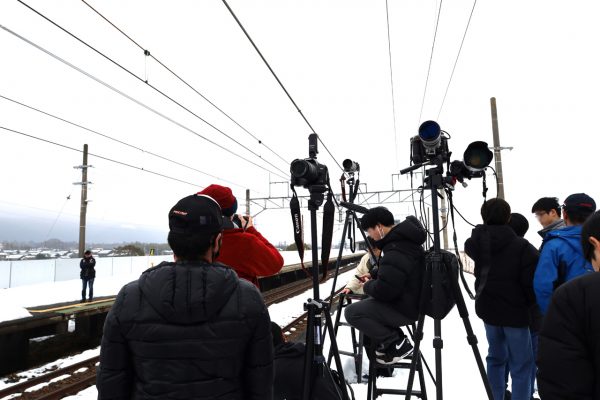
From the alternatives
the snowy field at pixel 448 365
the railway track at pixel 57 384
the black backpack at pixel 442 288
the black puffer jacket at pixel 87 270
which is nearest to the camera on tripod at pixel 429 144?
the black backpack at pixel 442 288

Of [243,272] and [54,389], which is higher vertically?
[243,272]

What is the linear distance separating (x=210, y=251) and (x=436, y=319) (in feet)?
5.14

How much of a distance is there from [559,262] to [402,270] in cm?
100

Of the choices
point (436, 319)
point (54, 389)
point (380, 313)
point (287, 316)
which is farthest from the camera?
point (287, 316)

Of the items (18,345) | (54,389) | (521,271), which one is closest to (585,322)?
(521,271)

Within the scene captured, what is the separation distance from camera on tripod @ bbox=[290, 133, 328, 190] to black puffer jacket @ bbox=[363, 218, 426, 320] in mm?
644

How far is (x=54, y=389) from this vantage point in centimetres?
488

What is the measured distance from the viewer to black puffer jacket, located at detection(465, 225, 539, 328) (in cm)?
281

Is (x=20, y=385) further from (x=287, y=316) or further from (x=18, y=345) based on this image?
(x=287, y=316)

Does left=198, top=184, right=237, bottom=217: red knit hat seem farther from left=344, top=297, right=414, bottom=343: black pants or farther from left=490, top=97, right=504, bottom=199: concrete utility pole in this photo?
left=490, top=97, right=504, bottom=199: concrete utility pole

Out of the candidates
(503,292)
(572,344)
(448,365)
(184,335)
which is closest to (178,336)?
(184,335)

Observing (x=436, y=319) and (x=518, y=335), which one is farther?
(x=518, y=335)

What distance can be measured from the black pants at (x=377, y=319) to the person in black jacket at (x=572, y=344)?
1.31m

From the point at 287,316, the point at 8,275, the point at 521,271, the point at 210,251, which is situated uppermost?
the point at 210,251
